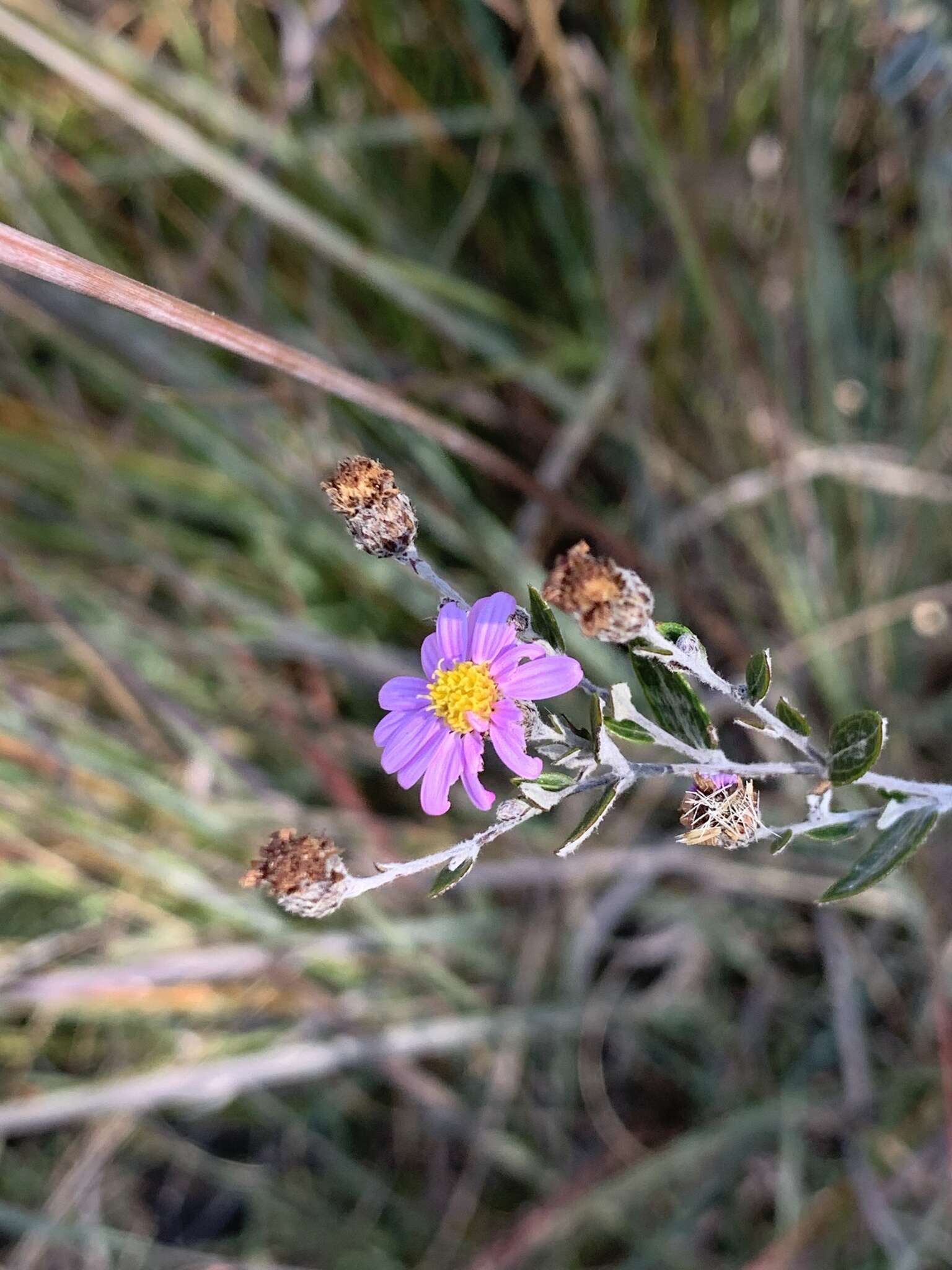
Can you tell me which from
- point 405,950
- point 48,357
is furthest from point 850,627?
point 48,357

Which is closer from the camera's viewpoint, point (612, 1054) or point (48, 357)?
point (612, 1054)

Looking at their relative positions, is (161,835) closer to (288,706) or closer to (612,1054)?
(288,706)

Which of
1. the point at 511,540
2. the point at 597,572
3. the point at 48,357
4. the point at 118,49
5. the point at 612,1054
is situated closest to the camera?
the point at 597,572

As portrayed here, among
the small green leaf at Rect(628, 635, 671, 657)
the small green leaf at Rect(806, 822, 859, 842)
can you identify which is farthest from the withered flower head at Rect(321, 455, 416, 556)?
the small green leaf at Rect(806, 822, 859, 842)

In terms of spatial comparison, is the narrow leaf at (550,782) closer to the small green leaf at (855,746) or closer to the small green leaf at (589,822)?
the small green leaf at (589,822)

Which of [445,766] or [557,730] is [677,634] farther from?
[445,766]
